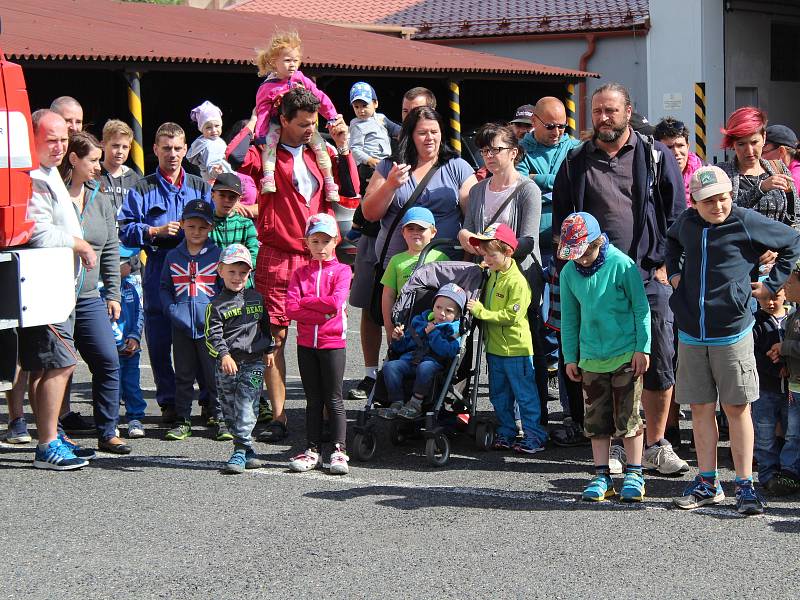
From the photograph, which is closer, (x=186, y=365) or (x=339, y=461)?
(x=339, y=461)

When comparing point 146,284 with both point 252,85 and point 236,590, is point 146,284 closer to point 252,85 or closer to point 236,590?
point 236,590

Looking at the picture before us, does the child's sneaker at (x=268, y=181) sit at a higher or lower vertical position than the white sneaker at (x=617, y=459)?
higher

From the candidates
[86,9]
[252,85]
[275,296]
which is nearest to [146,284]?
[275,296]

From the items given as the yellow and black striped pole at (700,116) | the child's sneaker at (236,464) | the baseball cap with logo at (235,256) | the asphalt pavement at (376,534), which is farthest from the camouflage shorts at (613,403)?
the yellow and black striped pole at (700,116)

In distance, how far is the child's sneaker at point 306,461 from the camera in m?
7.21

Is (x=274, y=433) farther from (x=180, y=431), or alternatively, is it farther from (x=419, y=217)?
(x=419, y=217)

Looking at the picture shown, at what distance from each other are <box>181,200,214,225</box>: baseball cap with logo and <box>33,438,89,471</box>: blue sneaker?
5.66 feet

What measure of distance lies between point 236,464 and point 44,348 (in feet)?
4.40

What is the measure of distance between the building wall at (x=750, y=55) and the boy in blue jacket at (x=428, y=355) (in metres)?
23.5

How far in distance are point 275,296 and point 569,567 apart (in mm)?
3392

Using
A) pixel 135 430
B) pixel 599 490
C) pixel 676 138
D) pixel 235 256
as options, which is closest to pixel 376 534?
pixel 599 490

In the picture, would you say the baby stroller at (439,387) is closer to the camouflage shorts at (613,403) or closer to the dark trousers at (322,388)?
the dark trousers at (322,388)

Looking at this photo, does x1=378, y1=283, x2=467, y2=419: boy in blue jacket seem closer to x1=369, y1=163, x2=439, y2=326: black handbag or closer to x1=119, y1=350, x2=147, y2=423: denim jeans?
x1=369, y1=163, x2=439, y2=326: black handbag

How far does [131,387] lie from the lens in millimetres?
8547
